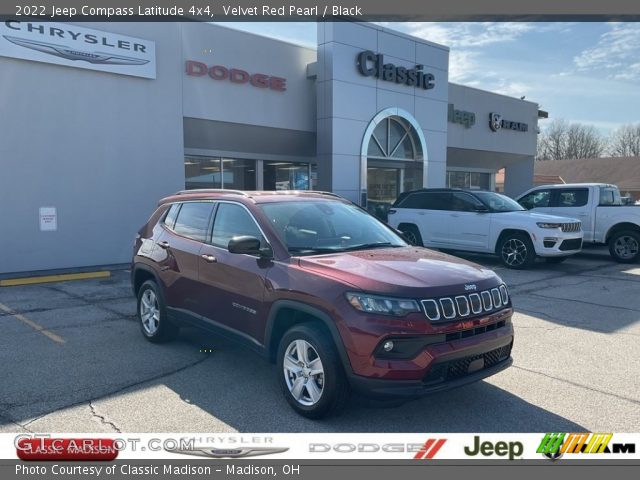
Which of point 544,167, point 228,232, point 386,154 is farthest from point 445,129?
point 544,167

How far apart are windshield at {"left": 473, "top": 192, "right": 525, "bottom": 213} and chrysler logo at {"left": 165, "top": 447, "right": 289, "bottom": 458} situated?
9.54m

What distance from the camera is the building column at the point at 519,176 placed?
84.5 ft

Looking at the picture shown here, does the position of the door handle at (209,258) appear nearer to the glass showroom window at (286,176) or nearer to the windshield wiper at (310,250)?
the windshield wiper at (310,250)

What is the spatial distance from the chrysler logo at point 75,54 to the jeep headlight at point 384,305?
9717 mm

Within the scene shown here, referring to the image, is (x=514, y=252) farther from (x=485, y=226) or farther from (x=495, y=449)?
(x=495, y=449)

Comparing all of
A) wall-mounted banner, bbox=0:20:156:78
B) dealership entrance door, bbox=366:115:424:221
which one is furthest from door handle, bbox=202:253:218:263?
dealership entrance door, bbox=366:115:424:221

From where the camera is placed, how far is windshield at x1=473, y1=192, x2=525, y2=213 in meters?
12.1

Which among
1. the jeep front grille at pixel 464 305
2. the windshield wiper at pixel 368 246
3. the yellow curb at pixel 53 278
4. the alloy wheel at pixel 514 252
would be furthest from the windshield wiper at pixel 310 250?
the alloy wheel at pixel 514 252

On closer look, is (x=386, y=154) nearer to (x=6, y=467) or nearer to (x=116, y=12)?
(x=116, y=12)

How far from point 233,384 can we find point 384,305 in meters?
1.87

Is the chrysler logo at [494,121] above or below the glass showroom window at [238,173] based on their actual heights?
above

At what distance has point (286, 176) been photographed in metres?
17.0

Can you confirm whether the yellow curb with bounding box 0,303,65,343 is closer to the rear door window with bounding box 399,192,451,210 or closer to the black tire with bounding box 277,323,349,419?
the black tire with bounding box 277,323,349,419

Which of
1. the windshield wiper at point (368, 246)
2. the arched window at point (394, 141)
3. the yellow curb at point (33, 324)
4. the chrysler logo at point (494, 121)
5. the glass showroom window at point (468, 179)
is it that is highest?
the chrysler logo at point (494, 121)
